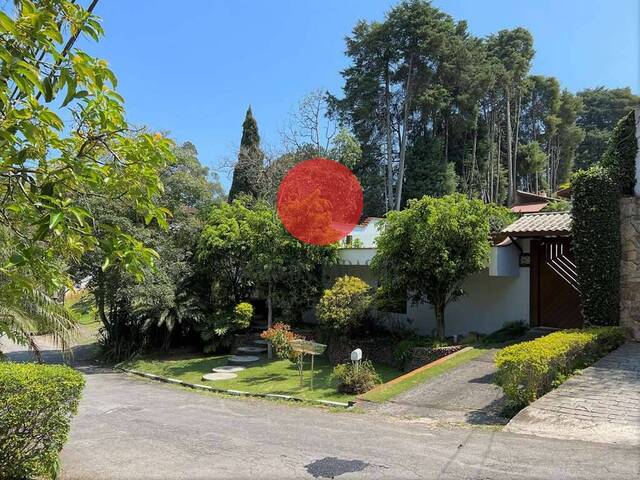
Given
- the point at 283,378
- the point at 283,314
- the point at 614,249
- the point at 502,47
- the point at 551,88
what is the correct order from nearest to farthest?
the point at 614,249, the point at 283,378, the point at 283,314, the point at 502,47, the point at 551,88

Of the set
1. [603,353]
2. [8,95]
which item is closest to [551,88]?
[603,353]

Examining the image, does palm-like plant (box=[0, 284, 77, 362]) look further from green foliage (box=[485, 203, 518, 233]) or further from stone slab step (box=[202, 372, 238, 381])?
green foliage (box=[485, 203, 518, 233])

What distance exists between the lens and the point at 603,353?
1004 cm

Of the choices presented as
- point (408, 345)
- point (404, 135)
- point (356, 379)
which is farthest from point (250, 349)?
point (404, 135)

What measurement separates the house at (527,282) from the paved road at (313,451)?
7.09 m

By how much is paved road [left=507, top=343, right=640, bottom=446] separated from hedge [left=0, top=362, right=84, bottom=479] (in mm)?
5423

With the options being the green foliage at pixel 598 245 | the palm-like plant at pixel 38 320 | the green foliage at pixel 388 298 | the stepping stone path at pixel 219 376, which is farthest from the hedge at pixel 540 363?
the stepping stone path at pixel 219 376

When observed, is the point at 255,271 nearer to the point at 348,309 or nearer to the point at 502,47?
the point at 348,309

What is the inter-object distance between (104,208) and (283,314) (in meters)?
6.86

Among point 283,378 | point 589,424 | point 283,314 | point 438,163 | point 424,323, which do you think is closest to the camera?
point 589,424

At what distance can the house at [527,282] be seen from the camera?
44.1ft

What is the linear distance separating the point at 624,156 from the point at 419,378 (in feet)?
23.3

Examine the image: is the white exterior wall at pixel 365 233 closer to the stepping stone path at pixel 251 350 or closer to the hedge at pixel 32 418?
the stepping stone path at pixel 251 350

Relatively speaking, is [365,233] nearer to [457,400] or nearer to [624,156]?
[624,156]
